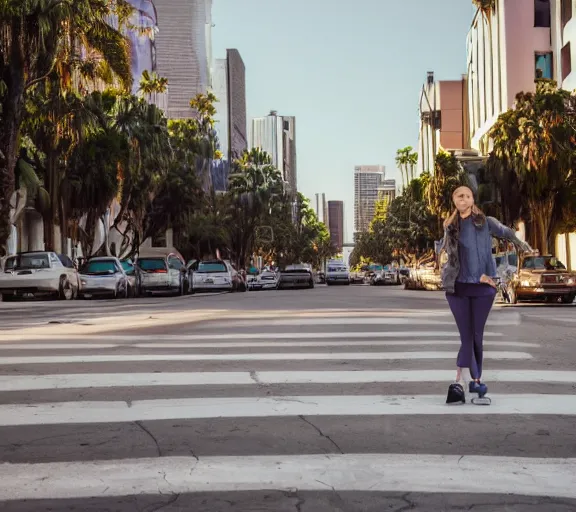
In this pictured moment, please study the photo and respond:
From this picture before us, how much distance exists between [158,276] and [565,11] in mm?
36689

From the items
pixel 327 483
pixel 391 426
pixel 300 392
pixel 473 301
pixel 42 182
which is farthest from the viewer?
pixel 42 182

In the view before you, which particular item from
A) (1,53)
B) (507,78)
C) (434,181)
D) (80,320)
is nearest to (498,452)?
(80,320)

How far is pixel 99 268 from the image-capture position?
1225 inches

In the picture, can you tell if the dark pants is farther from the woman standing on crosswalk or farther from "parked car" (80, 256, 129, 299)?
"parked car" (80, 256, 129, 299)

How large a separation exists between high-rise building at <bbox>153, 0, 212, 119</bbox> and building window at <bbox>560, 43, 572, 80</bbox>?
9004cm

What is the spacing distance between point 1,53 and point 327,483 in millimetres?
23259

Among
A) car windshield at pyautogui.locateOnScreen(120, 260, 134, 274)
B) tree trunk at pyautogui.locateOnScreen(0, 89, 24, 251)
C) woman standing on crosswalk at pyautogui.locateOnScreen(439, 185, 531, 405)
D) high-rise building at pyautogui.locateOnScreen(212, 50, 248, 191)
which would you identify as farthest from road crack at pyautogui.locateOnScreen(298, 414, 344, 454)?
high-rise building at pyautogui.locateOnScreen(212, 50, 248, 191)

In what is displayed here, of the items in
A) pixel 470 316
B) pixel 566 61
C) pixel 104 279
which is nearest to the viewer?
pixel 470 316

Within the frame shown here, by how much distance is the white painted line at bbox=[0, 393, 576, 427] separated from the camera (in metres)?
6.73

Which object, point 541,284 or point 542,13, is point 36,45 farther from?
point 542,13

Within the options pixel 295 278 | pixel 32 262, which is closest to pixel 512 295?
pixel 32 262

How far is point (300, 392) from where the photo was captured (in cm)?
786

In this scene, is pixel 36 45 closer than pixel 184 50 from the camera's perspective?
Yes

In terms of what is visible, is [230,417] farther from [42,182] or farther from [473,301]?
[42,182]
